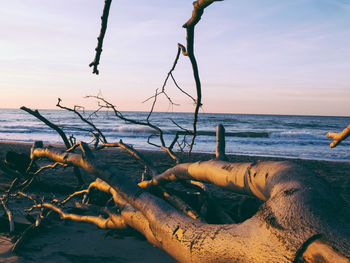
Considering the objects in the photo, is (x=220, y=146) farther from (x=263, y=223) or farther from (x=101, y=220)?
(x=101, y=220)

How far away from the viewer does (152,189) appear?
10.3 feet

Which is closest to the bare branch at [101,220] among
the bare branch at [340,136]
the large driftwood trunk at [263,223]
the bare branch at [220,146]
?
the large driftwood trunk at [263,223]

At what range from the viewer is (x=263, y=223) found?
4.01 ft

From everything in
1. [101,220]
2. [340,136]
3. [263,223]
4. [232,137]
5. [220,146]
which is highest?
[340,136]

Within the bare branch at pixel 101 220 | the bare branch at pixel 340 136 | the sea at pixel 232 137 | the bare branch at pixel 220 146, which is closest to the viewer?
the bare branch at pixel 340 136

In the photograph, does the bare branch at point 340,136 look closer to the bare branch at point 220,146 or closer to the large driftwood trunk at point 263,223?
the large driftwood trunk at point 263,223

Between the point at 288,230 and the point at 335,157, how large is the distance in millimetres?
14224

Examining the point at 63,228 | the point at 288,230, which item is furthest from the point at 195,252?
the point at 63,228

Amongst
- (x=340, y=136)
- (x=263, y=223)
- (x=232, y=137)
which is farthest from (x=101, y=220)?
(x=232, y=137)

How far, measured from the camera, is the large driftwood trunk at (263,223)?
109cm

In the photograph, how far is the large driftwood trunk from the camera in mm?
1090

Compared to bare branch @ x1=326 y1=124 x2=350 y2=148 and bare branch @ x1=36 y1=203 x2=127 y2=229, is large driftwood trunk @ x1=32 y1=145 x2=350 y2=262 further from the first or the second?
bare branch @ x1=36 y1=203 x2=127 y2=229

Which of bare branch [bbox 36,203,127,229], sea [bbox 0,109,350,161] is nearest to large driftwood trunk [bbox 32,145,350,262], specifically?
bare branch [bbox 36,203,127,229]

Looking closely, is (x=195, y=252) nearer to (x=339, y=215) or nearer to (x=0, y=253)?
(x=339, y=215)
